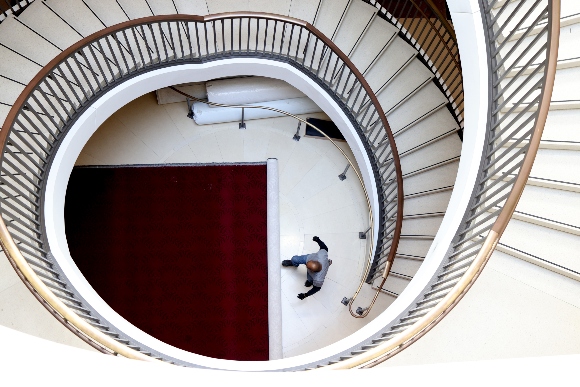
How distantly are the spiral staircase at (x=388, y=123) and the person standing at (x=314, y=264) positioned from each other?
81 centimetres

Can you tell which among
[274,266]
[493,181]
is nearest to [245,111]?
[274,266]

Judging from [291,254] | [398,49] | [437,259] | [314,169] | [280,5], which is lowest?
[437,259]

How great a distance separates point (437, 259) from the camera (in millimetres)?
4699

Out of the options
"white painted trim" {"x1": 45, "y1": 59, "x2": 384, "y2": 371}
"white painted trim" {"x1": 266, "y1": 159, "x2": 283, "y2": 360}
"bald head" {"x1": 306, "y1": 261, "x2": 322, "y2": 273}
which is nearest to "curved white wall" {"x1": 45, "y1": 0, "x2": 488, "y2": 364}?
"white painted trim" {"x1": 45, "y1": 59, "x2": 384, "y2": 371}

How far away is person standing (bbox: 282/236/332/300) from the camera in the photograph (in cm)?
715

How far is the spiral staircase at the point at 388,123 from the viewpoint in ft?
14.4

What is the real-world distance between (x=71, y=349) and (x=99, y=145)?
257 inches

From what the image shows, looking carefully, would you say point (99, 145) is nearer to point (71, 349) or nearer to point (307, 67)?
point (307, 67)

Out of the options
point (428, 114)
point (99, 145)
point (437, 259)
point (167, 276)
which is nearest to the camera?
point (437, 259)

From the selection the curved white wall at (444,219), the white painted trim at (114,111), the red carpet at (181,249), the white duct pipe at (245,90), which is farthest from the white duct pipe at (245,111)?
the curved white wall at (444,219)

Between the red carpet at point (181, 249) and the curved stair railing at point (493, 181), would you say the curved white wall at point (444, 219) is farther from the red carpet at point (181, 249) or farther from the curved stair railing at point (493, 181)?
the red carpet at point (181, 249)

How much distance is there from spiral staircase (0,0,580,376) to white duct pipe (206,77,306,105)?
1569 millimetres

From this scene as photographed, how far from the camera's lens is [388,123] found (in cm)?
688

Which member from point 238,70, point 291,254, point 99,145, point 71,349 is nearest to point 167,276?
point 291,254
